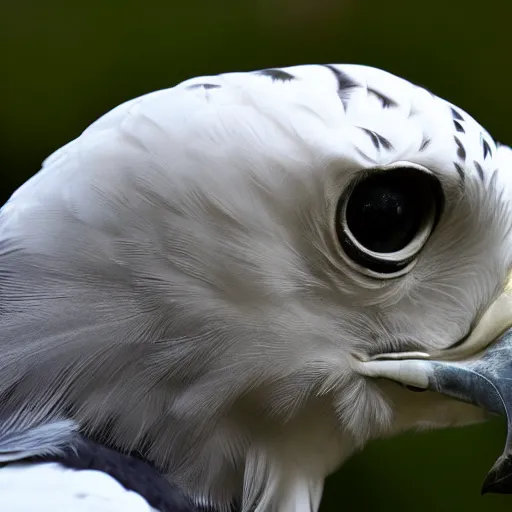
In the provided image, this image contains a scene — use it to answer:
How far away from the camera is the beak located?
3.53 ft

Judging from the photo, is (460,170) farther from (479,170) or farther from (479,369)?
(479,369)

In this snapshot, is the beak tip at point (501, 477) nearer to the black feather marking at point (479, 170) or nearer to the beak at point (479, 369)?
the beak at point (479, 369)

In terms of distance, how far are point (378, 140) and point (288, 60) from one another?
1746 mm

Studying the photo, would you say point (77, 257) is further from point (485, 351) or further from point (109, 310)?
point (485, 351)

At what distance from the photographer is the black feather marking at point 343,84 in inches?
43.7

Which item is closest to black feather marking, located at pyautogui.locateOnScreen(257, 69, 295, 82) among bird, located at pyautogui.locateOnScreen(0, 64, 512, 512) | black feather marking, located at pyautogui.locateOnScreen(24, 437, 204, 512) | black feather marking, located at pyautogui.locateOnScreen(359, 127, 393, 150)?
bird, located at pyautogui.locateOnScreen(0, 64, 512, 512)

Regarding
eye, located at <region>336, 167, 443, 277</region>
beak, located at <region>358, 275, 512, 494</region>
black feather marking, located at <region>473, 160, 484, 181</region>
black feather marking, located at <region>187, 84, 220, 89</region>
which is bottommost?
beak, located at <region>358, 275, 512, 494</region>

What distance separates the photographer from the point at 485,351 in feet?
3.67

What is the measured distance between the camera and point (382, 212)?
1.10m

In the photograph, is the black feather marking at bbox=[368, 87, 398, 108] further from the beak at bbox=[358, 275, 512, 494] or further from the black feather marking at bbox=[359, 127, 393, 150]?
the beak at bbox=[358, 275, 512, 494]

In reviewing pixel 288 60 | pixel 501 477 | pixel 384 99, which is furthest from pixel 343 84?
pixel 288 60

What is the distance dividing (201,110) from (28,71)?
1753 millimetres

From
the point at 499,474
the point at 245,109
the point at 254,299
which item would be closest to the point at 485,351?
A: the point at 499,474

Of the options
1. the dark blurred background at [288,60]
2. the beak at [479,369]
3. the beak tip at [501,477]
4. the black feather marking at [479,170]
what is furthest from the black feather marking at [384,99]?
the dark blurred background at [288,60]
